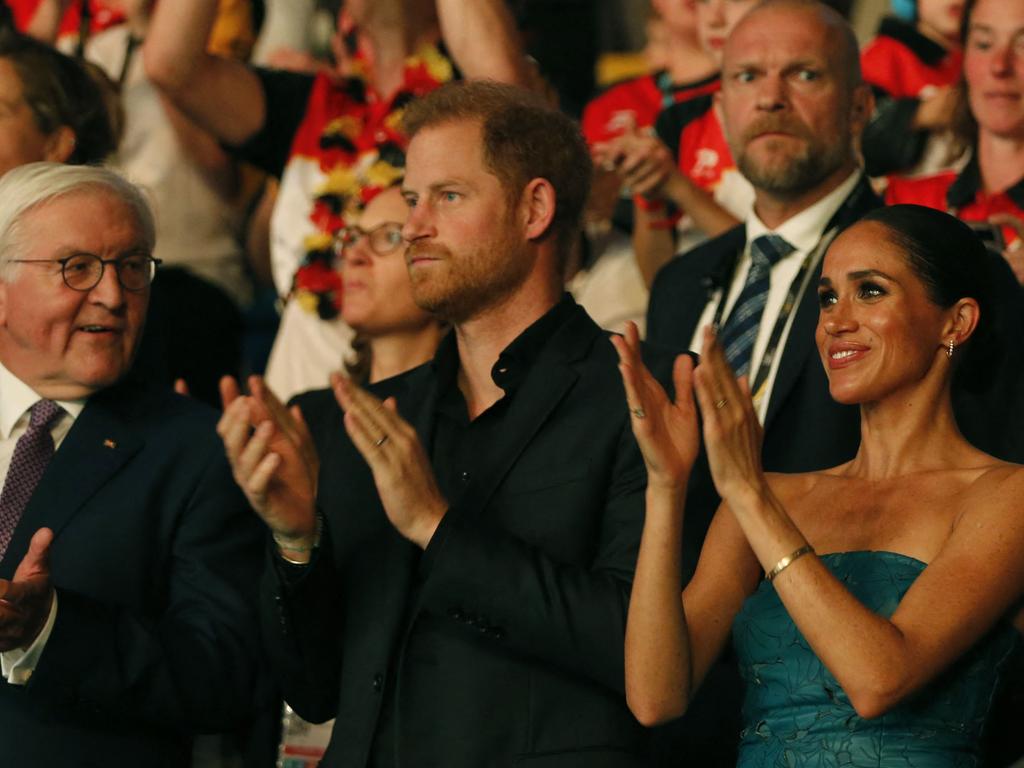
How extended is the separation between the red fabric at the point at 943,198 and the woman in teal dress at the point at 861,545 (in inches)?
38.6

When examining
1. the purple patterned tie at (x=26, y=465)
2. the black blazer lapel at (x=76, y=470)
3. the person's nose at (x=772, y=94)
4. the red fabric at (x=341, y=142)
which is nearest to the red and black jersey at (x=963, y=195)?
the person's nose at (x=772, y=94)

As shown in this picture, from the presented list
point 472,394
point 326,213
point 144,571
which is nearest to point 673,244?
point 326,213

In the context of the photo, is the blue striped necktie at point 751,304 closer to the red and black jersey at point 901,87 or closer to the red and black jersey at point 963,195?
the red and black jersey at point 963,195

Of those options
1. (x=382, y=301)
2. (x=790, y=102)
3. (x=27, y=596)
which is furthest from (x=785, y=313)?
(x=27, y=596)

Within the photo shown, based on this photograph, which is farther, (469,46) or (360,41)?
(360,41)

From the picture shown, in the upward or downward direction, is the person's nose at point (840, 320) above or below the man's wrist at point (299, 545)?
above

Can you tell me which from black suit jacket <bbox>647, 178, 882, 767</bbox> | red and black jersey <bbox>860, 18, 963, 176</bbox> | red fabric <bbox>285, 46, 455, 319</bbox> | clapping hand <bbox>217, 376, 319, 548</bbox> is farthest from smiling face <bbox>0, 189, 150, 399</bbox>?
red and black jersey <bbox>860, 18, 963, 176</bbox>

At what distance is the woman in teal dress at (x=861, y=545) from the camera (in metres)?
2.86

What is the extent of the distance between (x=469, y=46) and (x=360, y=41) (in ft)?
2.02

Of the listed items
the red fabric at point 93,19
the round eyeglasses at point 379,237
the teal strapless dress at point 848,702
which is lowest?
the red fabric at point 93,19

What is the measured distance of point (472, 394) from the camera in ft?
11.2

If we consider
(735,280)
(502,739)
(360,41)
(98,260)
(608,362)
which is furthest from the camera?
(360,41)

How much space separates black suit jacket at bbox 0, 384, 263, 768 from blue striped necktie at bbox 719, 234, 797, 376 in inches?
43.4

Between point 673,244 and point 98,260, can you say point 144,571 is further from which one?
point 673,244
